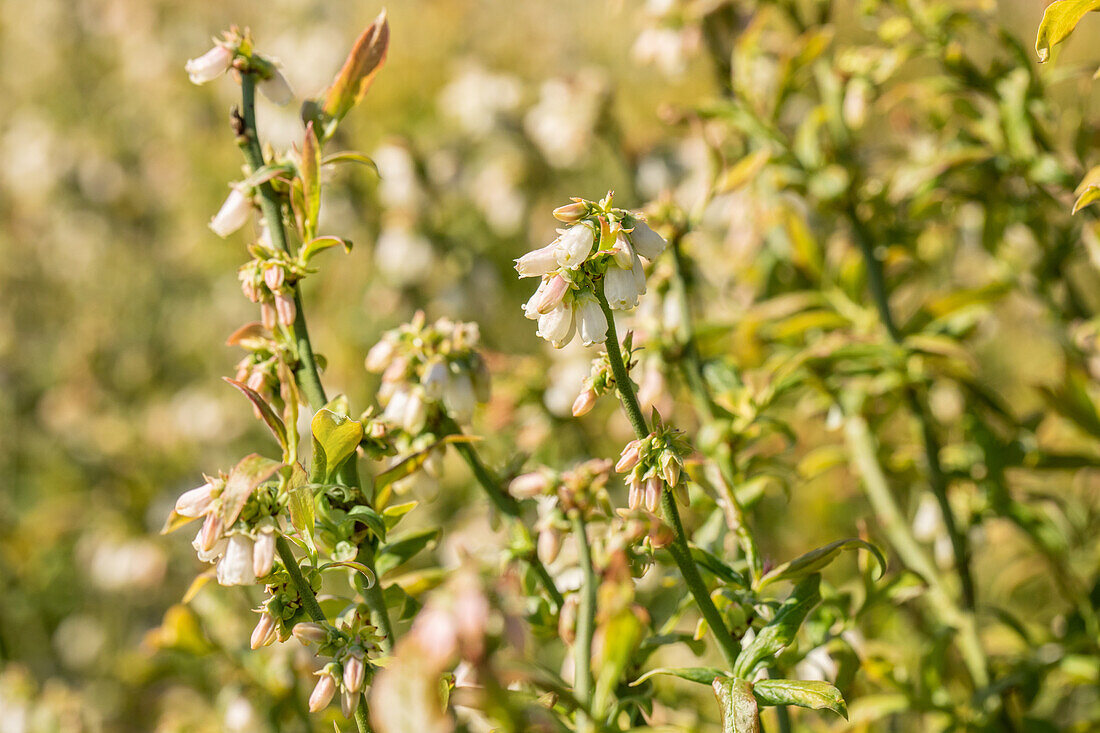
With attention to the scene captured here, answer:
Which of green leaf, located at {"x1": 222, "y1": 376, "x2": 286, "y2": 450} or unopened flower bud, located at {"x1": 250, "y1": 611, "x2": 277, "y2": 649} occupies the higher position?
green leaf, located at {"x1": 222, "y1": 376, "x2": 286, "y2": 450}

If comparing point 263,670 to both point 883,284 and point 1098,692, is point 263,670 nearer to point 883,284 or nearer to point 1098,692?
point 883,284

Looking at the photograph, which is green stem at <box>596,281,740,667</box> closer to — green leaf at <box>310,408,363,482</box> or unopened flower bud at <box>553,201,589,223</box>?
unopened flower bud at <box>553,201,589,223</box>

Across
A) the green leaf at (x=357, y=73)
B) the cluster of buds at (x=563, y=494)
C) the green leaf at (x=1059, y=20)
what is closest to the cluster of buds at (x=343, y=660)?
the cluster of buds at (x=563, y=494)

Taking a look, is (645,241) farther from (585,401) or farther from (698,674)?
(698,674)

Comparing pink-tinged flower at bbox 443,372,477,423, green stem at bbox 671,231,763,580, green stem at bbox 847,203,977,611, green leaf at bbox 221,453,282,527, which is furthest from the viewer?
green stem at bbox 847,203,977,611

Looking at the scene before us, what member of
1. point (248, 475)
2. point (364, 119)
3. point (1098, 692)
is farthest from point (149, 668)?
point (364, 119)

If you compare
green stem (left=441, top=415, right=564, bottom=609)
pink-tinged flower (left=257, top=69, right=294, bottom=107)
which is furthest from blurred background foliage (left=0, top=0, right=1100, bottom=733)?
pink-tinged flower (left=257, top=69, right=294, bottom=107)
